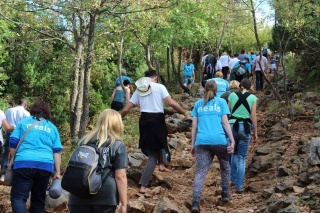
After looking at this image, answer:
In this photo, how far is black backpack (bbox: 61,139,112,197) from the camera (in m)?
4.25

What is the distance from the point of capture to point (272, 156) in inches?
374

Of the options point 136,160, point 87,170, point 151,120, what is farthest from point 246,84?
point 87,170

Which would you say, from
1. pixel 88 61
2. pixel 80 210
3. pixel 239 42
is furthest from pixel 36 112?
pixel 239 42

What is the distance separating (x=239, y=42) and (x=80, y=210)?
4219 centimetres

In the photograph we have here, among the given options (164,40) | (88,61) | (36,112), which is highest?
(164,40)

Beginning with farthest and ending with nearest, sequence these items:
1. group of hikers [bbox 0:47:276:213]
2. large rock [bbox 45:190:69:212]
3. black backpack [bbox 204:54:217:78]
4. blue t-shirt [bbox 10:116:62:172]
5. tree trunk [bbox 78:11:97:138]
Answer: black backpack [bbox 204:54:217:78], tree trunk [bbox 78:11:97:138], large rock [bbox 45:190:69:212], blue t-shirt [bbox 10:116:62:172], group of hikers [bbox 0:47:276:213]

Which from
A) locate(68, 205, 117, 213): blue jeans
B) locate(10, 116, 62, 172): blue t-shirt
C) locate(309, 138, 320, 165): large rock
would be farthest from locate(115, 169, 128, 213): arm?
locate(309, 138, 320, 165): large rock

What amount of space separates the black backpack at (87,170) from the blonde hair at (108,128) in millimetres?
99

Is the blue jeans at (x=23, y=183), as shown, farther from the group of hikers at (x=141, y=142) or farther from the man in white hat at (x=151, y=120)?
the man in white hat at (x=151, y=120)

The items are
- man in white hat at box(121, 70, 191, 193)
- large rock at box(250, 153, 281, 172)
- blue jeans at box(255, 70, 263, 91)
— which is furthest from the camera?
blue jeans at box(255, 70, 263, 91)

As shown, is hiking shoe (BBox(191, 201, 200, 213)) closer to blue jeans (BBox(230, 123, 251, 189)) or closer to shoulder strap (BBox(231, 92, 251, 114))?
blue jeans (BBox(230, 123, 251, 189))

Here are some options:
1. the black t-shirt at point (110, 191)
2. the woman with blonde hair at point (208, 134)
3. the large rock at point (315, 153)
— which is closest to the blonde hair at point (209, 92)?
the woman with blonde hair at point (208, 134)

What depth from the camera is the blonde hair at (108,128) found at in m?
4.53

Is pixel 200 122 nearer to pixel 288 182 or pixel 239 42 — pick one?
pixel 288 182
